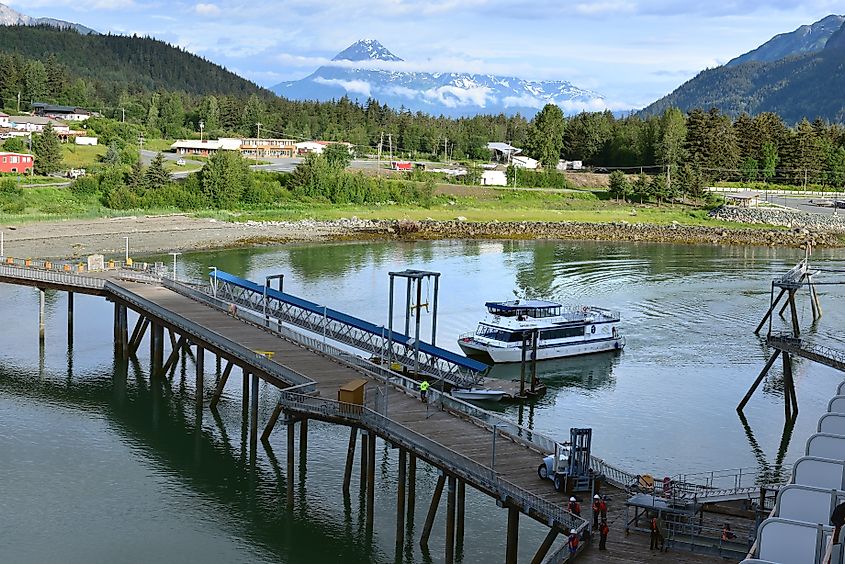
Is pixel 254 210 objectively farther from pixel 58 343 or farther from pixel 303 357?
pixel 303 357

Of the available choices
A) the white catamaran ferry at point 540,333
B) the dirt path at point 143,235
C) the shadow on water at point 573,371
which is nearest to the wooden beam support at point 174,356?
the shadow on water at point 573,371

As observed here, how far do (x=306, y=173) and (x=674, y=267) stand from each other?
186ft

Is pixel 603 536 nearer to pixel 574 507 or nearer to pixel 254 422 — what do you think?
pixel 574 507

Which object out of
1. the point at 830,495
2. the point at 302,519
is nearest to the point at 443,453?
the point at 302,519

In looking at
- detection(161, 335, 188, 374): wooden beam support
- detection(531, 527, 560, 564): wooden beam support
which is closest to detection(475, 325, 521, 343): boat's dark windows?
detection(161, 335, 188, 374): wooden beam support

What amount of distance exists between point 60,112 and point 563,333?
149m

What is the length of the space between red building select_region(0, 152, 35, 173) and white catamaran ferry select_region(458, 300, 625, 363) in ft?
278

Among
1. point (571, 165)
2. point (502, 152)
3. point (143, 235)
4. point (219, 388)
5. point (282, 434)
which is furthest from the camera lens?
point (502, 152)

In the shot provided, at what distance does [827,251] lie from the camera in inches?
4525

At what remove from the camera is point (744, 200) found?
142m

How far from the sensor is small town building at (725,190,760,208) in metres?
140

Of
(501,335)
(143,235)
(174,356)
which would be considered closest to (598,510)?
(174,356)

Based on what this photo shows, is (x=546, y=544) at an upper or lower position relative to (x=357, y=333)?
lower

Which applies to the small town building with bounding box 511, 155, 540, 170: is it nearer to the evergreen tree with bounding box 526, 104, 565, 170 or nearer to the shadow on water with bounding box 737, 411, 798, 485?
the evergreen tree with bounding box 526, 104, 565, 170
